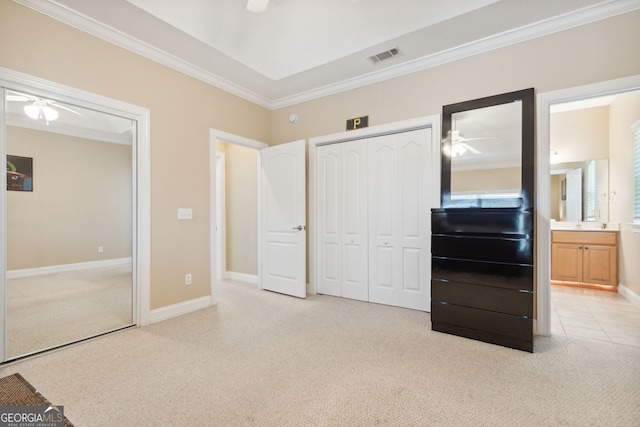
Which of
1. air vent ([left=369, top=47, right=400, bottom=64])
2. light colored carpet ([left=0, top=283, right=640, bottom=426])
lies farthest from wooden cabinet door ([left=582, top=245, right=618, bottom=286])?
air vent ([left=369, top=47, right=400, bottom=64])

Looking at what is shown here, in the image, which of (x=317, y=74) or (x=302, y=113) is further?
(x=302, y=113)

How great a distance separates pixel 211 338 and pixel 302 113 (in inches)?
124

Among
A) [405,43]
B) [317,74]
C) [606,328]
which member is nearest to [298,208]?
[317,74]

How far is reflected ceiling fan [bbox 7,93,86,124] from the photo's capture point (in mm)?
2255

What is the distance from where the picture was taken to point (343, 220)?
388 centimetres

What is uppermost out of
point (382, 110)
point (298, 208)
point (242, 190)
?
point (382, 110)

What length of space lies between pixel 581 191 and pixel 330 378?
210 inches

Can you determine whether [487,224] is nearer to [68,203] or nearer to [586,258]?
[586,258]

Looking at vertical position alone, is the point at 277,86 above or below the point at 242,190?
above

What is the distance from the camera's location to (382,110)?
3.55 metres

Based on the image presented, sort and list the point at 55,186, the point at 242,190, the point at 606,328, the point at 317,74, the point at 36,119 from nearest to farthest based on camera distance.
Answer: the point at 36,119 < the point at 55,186 < the point at 606,328 < the point at 317,74 < the point at 242,190

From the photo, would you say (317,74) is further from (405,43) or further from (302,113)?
(405,43)

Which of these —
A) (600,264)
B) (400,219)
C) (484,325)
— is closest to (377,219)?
(400,219)

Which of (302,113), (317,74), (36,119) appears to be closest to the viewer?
(36,119)
